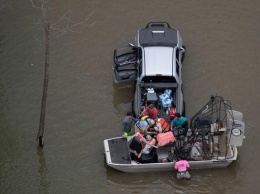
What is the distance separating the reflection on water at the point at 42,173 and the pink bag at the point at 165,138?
4103 millimetres

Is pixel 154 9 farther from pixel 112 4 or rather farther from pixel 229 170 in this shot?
pixel 229 170

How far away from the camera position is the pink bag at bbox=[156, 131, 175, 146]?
19.0m

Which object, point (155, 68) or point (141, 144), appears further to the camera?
point (155, 68)

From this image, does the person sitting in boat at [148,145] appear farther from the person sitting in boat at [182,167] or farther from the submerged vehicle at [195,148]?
the person sitting in boat at [182,167]

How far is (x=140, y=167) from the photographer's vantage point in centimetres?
1898

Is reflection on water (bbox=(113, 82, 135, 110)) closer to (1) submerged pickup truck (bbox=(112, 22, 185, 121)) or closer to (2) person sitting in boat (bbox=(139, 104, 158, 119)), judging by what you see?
(1) submerged pickup truck (bbox=(112, 22, 185, 121))

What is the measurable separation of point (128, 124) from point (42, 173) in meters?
3.46

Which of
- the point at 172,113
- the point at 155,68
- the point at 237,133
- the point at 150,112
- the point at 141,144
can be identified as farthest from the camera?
the point at 155,68

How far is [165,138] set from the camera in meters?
19.1

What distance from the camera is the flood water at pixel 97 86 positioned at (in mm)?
19281

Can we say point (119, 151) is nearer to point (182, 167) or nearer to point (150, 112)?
point (150, 112)

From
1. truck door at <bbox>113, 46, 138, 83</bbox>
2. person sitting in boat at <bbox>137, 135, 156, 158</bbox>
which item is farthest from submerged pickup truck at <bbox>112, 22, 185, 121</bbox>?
person sitting in boat at <bbox>137, 135, 156, 158</bbox>

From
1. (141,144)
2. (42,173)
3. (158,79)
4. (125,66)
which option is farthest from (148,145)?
→ (125,66)

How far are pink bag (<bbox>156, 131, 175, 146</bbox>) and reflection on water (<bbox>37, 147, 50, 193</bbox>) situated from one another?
13.5ft
